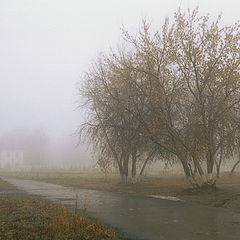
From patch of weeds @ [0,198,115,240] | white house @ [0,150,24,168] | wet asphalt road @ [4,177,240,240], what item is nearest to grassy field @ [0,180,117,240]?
patch of weeds @ [0,198,115,240]

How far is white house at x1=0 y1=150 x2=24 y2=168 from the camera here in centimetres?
11647

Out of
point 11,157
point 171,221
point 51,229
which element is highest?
point 51,229

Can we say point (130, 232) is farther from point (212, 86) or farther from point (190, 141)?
point (212, 86)

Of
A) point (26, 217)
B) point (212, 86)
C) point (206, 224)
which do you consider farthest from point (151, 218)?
point (212, 86)

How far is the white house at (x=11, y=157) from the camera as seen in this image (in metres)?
116

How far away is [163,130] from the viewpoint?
2012 centimetres

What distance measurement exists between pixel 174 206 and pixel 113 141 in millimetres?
13670

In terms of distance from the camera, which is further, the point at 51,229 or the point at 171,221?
the point at 171,221

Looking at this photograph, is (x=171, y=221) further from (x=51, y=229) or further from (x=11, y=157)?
(x=11, y=157)

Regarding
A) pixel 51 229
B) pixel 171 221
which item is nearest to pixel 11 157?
pixel 171 221

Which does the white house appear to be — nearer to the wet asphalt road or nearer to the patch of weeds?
the wet asphalt road

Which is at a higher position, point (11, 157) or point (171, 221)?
point (171, 221)

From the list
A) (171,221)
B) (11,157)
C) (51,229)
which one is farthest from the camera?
(11,157)

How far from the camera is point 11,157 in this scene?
390 feet
